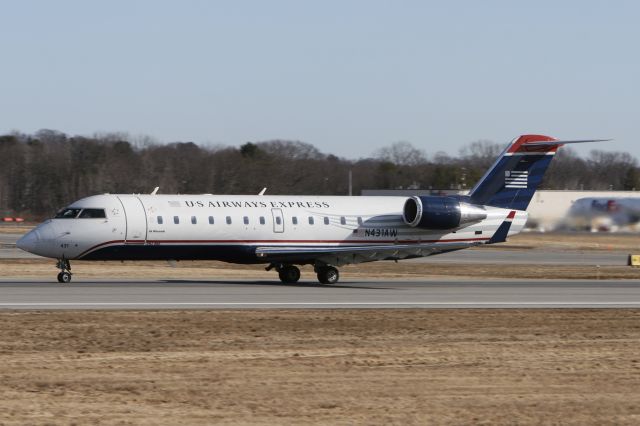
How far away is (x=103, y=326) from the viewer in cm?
2302

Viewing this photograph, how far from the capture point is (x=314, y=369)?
18.1m

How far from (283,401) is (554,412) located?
3755 mm

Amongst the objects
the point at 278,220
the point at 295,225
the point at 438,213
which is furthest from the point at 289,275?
the point at 438,213

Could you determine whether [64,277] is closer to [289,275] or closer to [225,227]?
[225,227]

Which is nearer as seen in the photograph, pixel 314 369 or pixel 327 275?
pixel 314 369

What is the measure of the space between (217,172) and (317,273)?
7467cm

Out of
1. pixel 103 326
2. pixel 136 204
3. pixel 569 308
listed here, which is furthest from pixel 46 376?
pixel 136 204

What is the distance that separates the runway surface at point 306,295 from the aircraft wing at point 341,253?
93 centimetres

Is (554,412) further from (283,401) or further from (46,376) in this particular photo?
(46,376)

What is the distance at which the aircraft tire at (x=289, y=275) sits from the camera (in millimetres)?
38625

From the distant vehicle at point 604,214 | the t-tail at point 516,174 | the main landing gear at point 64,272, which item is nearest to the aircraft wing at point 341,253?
the t-tail at point 516,174

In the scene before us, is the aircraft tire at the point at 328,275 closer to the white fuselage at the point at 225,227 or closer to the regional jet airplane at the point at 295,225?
the regional jet airplane at the point at 295,225

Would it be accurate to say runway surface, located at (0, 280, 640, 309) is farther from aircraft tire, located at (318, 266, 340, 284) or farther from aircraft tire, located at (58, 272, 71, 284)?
aircraft tire, located at (318, 266, 340, 284)

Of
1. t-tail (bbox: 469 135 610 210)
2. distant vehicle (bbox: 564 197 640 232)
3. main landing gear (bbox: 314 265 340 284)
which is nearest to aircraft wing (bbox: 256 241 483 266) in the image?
main landing gear (bbox: 314 265 340 284)
